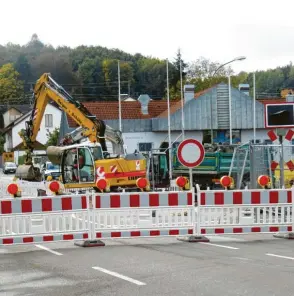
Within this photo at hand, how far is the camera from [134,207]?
15.5 meters

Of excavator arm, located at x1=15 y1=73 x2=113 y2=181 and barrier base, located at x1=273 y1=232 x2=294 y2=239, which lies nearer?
barrier base, located at x1=273 y1=232 x2=294 y2=239

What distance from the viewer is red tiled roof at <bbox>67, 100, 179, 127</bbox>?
67.4 meters

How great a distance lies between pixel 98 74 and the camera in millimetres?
130375

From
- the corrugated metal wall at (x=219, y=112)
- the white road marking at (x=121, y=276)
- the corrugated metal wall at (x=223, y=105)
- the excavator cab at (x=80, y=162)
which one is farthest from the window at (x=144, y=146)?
the white road marking at (x=121, y=276)

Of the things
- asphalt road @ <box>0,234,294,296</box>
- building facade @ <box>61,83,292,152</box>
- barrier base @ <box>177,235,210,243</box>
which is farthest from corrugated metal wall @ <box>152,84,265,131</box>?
asphalt road @ <box>0,234,294,296</box>

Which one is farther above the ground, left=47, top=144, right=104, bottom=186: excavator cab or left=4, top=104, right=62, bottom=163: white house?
left=4, top=104, right=62, bottom=163: white house

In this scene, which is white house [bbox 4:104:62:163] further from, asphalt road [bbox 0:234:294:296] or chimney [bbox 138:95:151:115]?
asphalt road [bbox 0:234:294:296]

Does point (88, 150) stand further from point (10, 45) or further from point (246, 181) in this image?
point (10, 45)

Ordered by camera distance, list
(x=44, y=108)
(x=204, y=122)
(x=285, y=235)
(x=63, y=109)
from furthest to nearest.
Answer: (x=204, y=122)
(x=44, y=108)
(x=63, y=109)
(x=285, y=235)

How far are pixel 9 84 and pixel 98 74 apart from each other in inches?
884

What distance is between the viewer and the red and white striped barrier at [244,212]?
52.1 feet

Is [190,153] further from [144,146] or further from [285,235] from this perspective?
[144,146]

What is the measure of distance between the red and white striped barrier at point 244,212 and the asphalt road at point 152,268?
368mm

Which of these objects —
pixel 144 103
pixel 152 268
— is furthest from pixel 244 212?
pixel 144 103
